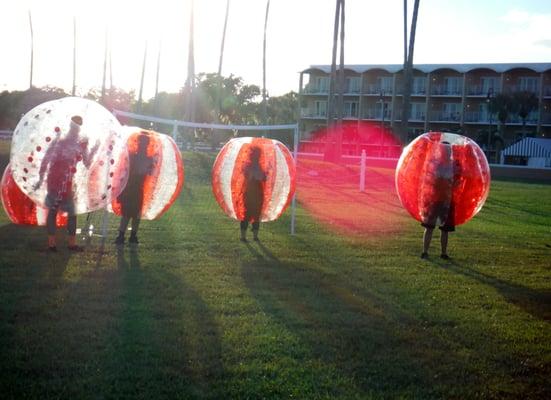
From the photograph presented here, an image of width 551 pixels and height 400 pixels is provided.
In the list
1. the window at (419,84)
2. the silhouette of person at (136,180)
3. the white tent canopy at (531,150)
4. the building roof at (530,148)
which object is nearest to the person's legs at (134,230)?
the silhouette of person at (136,180)

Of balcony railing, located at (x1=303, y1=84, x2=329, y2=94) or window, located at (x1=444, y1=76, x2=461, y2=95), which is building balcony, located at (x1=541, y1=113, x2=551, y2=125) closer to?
window, located at (x1=444, y1=76, x2=461, y2=95)

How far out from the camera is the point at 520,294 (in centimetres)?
885

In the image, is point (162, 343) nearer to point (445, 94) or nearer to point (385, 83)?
point (445, 94)

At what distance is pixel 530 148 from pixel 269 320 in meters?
46.5

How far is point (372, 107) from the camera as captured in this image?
60.1 metres

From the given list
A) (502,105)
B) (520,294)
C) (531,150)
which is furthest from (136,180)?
(502,105)

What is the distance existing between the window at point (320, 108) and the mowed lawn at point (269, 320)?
50500 mm

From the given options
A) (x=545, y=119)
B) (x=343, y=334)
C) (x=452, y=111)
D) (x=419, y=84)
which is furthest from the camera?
(x=419, y=84)

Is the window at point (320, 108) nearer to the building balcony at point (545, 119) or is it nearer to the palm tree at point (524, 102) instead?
the palm tree at point (524, 102)

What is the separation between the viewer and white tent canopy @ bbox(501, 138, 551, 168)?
48281 millimetres

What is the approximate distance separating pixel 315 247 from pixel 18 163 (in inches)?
189

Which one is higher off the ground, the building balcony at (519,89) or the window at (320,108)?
the building balcony at (519,89)

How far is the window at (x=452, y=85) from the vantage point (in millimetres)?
57000

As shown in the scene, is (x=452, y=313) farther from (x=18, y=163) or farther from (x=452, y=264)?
(x=18, y=163)
